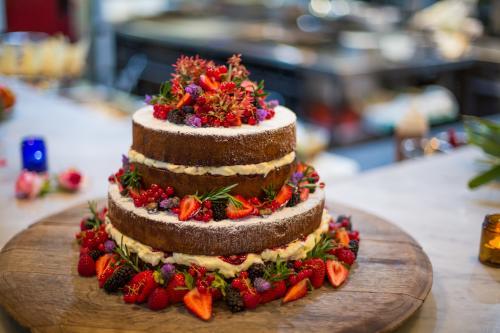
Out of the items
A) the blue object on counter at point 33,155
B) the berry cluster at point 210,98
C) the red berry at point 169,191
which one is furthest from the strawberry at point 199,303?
the blue object on counter at point 33,155

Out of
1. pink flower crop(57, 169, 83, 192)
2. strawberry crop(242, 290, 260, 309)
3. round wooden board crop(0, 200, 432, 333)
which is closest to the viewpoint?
round wooden board crop(0, 200, 432, 333)

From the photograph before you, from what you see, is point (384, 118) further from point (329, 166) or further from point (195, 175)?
point (195, 175)

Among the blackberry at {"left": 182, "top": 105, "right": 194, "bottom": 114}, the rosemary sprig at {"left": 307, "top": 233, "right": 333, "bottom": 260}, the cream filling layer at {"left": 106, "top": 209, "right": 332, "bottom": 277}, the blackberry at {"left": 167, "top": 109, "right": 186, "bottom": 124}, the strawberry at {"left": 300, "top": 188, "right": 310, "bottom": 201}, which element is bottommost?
the rosemary sprig at {"left": 307, "top": 233, "right": 333, "bottom": 260}

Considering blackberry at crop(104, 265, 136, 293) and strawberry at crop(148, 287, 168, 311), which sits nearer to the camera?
strawberry at crop(148, 287, 168, 311)

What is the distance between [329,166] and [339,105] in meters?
1.18

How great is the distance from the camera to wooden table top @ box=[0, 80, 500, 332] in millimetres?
2271

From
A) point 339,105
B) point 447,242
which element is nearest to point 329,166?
point 339,105

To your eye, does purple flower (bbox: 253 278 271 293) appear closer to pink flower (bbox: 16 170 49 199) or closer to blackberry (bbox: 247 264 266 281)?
blackberry (bbox: 247 264 266 281)

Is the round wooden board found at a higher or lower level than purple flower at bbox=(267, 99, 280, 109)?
lower

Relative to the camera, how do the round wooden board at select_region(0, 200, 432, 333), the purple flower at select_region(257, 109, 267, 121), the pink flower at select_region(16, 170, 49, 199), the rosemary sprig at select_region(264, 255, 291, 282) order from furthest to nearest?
the pink flower at select_region(16, 170, 49, 199)
the purple flower at select_region(257, 109, 267, 121)
the rosemary sprig at select_region(264, 255, 291, 282)
the round wooden board at select_region(0, 200, 432, 333)

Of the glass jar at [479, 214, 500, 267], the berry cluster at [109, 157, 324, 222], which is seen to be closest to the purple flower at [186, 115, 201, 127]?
the berry cluster at [109, 157, 324, 222]

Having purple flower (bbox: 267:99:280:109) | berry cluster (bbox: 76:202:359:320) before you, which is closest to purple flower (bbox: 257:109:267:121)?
purple flower (bbox: 267:99:280:109)

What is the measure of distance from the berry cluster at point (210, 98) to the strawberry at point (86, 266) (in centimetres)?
55

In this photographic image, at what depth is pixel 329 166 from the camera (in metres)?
4.73
